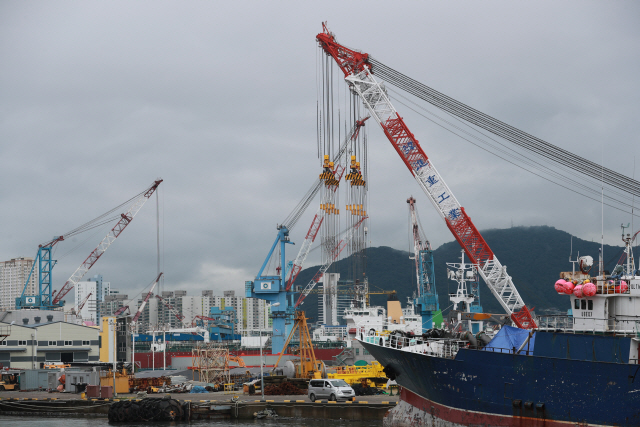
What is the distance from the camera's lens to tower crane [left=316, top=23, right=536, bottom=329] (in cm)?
7444

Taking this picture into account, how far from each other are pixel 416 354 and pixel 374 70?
44.1 metres

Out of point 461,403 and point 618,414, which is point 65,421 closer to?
point 461,403

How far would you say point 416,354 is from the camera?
4016cm

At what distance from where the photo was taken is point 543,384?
114 feet

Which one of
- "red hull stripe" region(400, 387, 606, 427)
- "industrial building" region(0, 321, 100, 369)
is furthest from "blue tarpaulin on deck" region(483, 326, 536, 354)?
"industrial building" region(0, 321, 100, 369)

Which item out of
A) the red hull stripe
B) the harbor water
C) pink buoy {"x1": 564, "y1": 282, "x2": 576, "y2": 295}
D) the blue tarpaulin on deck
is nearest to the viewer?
the red hull stripe

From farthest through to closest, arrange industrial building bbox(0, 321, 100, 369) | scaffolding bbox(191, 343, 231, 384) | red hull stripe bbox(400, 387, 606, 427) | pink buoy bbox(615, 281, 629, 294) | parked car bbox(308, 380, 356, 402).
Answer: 1. industrial building bbox(0, 321, 100, 369)
2. scaffolding bbox(191, 343, 231, 384)
3. parked car bbox(308, 380, 356, 402)
4. pink buoy bbox(615, 281, 629, 294)
5. red hull stripe bbox(400, 387, 606, 427)

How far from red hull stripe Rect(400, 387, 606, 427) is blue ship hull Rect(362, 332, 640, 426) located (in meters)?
0.05

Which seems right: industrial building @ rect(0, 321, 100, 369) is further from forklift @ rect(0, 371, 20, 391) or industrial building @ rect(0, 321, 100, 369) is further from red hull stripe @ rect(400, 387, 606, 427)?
red hull stripe @ rect(400, 387, 606, 427)

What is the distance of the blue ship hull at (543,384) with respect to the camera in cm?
3275

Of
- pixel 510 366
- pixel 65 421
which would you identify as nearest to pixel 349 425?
pixel 510 366

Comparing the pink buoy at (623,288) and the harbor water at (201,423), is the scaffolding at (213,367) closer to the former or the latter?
the harbor water at (201,423)

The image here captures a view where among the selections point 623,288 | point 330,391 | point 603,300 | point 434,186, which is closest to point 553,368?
point 603,300

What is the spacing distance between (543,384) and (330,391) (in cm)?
2066
